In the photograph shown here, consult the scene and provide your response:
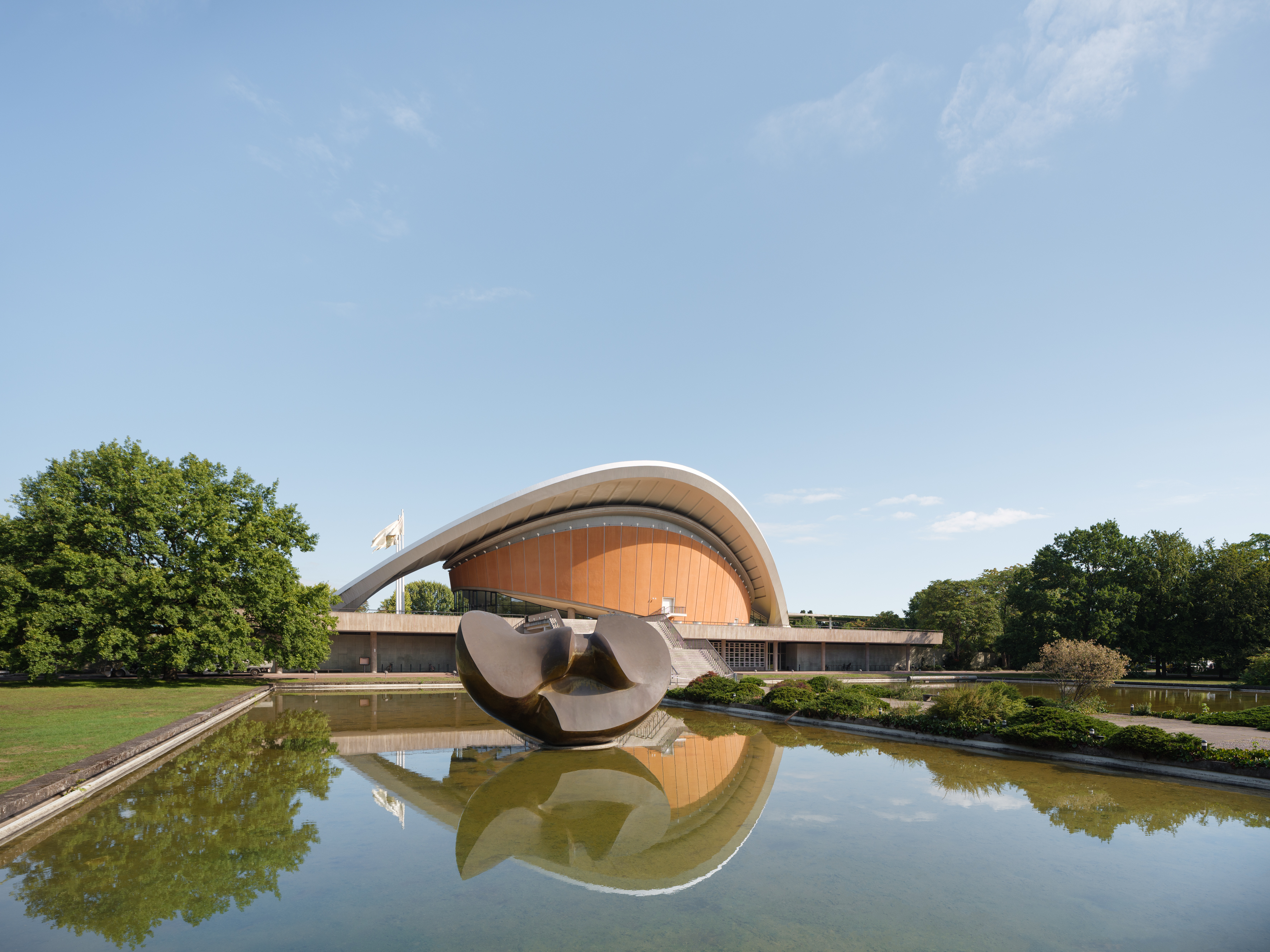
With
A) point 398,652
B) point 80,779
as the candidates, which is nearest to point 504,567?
point 398,652

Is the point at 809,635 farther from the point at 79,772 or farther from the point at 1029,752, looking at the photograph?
the point at 79,772

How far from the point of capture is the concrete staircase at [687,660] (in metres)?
29.6

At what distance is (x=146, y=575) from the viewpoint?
25.0 m

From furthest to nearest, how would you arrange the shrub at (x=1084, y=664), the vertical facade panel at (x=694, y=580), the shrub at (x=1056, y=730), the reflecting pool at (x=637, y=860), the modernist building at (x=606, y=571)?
the vertical facade panel at (x=694, y=580) < the modernist building at (x=606, y=571) < the shrub at (x=1084, y=664) < the shrub at (x=1056, y=730) < the reflecting pool at (x=637, y=860)

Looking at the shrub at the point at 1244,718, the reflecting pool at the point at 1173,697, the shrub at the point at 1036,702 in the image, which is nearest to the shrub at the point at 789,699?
the shrub at the point at 1036,702

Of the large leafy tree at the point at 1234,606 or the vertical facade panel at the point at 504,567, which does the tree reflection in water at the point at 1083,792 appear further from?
the large leafy tree at the point at 1234,606

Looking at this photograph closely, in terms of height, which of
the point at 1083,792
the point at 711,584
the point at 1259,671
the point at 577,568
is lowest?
the point at 1259,671

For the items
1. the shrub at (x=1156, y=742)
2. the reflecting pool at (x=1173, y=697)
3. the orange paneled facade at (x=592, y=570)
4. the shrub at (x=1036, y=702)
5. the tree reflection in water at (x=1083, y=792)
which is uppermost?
the orange paneled facade at (x=592, y=570)

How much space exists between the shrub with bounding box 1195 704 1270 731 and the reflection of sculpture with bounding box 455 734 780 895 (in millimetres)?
13406

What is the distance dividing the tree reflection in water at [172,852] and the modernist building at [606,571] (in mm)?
26184

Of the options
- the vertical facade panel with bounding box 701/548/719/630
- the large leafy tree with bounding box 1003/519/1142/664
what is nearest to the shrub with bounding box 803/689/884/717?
the vertical facade panel with bounding box 701/548/719/630

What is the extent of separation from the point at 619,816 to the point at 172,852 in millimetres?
5024

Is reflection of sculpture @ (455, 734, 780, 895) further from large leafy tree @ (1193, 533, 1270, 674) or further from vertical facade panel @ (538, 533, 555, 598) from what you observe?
large leafy tree @ (1193, 533, 1270, 674)

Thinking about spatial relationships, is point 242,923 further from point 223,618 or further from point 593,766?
point 223,618
